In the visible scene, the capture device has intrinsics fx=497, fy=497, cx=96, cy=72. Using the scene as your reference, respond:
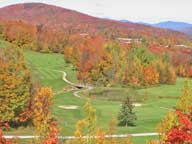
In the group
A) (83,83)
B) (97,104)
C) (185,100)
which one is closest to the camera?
(185,100)

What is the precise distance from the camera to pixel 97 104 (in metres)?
91.8

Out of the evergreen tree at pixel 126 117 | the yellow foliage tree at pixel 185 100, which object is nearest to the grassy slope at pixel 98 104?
the evergreen tree at pixel 126 117

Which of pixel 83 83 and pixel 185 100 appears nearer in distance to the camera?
pixel 185 100

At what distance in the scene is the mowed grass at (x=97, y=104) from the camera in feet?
203

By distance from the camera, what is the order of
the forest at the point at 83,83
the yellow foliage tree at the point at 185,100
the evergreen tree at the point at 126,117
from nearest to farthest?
the forest at the point at 83,83 < the yellow foliage tree at the point at 185,100 < the evergreen tree at the point at 126,117

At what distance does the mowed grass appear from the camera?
203 ft

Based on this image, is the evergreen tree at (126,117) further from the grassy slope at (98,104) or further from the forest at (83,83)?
the grassy slope at (98,104)

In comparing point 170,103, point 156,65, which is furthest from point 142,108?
point 156,65

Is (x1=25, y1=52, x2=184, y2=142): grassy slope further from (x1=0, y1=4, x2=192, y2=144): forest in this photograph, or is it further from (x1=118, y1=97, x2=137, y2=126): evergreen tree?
(x1=118, y1=97, x2=137, y2=126): evergreen tree

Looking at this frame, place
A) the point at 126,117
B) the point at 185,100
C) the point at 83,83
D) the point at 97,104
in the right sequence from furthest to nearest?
the point at 83,83 < the point at 97,104 < the point at 126,117 < the point at 185,100

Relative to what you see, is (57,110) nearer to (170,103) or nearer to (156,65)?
(170,103)

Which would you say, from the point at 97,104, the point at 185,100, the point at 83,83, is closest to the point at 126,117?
the point at 97,104

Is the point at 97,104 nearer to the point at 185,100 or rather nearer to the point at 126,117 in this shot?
the point at 126,117

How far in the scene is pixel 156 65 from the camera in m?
135
